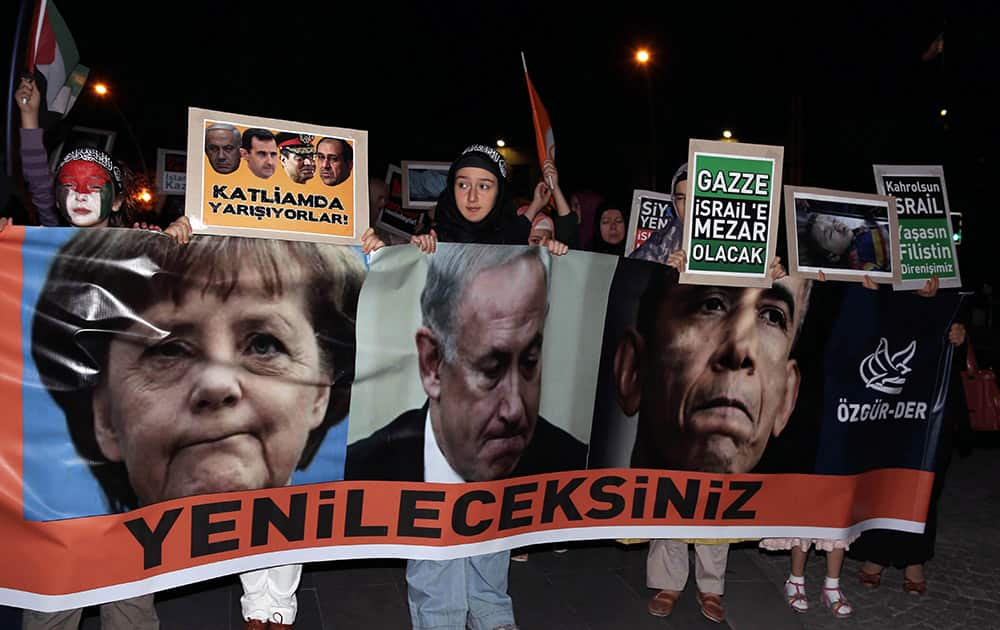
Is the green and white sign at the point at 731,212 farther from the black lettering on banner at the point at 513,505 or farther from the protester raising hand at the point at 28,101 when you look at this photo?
the protester raising hand at the point at 28,101

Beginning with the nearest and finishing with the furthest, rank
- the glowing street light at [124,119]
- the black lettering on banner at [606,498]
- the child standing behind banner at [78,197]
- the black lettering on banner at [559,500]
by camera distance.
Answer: the child standing behind banner at [78,197]
the black lettering on banner at [559,500]
the black lettering on banner at [606,498]
the glowing street light at [124,119]

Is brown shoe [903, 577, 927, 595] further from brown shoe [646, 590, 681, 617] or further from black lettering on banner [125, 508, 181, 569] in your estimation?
black lettering on banner [125, 508, 181, 569]

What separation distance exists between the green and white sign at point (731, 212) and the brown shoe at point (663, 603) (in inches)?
70.4

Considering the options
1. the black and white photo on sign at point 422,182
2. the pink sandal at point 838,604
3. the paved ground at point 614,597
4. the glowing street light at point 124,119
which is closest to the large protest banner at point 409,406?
the pink sandal at point 838,604

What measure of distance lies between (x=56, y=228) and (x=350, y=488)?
156cm

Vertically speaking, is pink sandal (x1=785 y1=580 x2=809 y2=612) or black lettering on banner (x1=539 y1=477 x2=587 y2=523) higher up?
black lettering on banner (x1=539 y1=477 x2=587 y2=523)

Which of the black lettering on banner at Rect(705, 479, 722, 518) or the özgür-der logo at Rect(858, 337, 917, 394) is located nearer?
the black lettering on banner at Rect(705, 479, 722, 518)

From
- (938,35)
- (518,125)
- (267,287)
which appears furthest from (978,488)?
(518,125)

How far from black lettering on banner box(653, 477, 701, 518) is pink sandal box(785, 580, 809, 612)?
1.08 m

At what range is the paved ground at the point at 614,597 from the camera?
4660mm

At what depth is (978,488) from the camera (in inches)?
305

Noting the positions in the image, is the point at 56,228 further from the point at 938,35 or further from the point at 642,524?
the point at 938,35

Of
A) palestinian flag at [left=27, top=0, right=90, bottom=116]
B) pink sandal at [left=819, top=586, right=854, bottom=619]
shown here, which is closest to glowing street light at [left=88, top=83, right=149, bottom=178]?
palestinian flag at [left=27, top=0, right=90, bottom=116]

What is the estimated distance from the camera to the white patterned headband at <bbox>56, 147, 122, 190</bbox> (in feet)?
11.6
